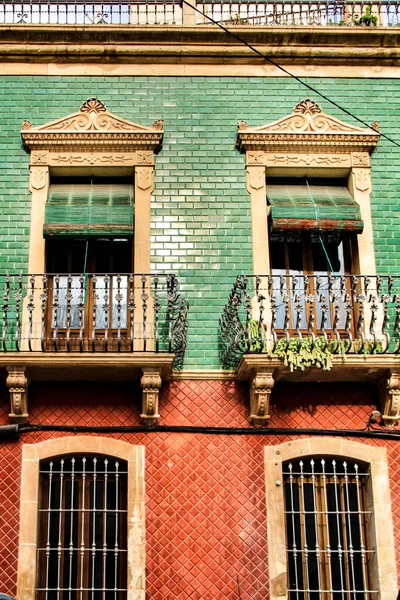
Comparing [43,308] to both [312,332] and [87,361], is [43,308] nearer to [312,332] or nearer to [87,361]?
[87,361]

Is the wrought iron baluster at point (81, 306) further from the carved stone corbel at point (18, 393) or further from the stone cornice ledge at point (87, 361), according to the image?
the carved stone corbel at point (18, 393)

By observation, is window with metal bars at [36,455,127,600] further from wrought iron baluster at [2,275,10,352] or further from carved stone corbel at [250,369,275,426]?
carved stone corbel at [250,369,275,426]

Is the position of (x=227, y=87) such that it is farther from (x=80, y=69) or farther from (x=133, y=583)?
(x=133, y=583)

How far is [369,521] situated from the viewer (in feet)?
34.1

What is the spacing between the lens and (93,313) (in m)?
10.6

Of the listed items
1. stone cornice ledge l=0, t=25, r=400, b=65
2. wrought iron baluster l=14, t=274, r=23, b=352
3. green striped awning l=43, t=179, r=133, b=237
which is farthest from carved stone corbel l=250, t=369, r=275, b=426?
stone cornice ledge l=0, t=25, r=400, b=65

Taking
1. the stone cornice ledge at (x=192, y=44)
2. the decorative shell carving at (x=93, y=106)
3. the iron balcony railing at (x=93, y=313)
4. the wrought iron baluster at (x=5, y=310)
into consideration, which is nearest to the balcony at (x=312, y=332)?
the iron balcony railing at (x=93, y=313)

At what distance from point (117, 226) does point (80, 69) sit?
2756 millimetres

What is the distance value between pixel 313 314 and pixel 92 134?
3.98m

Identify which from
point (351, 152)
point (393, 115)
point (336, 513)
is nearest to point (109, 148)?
point (351, 152)

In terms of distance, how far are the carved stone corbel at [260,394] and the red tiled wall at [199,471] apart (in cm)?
17

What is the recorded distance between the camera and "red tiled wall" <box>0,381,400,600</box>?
10.0m

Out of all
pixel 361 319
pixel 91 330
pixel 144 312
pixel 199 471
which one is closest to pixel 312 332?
pixel 361 319

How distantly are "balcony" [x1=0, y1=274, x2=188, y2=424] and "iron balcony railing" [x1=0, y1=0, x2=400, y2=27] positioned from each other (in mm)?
4113
